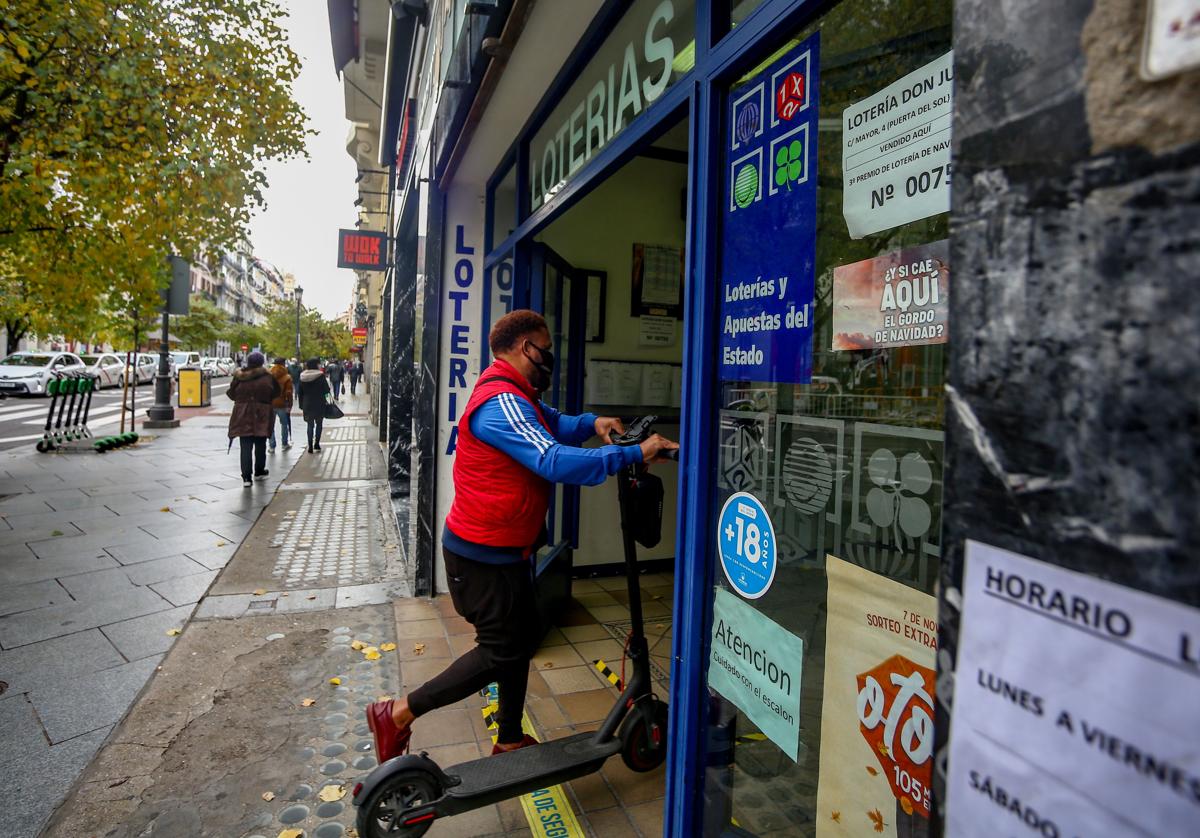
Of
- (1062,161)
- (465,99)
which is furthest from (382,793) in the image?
(465,99)

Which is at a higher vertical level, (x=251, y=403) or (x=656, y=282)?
(x=656, y=282)

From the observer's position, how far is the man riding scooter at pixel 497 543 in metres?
2.67

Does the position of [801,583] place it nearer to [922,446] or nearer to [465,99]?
[922,446]

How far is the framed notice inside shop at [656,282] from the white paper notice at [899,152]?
410 centimetres

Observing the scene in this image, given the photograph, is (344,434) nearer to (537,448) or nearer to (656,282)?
(656,282)

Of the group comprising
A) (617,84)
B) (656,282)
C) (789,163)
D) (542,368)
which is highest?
(617,84)

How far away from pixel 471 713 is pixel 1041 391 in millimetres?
3459

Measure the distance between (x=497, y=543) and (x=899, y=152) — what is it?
6.33 feet

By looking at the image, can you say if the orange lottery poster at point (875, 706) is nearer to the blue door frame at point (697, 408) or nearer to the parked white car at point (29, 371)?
the blue door frame at point (697, 408)

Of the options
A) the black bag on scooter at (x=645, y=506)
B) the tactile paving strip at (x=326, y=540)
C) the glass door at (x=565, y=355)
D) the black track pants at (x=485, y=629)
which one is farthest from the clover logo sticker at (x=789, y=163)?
the tactile paving strip at (x=326, y=540)

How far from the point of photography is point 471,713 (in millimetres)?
3570

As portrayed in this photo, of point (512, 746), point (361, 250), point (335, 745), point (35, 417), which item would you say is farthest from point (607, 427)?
point (35, 417)

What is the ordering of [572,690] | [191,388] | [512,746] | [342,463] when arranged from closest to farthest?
[512,746] → [572,690] → [342,463] → [191,388]

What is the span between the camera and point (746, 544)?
6.53 feet
